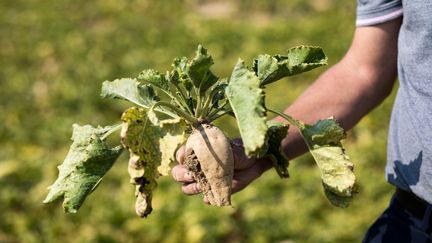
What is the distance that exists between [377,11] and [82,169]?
1.16 m

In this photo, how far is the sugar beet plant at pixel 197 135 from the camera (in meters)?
1.43

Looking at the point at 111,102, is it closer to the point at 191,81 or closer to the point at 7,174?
the point at 7,174

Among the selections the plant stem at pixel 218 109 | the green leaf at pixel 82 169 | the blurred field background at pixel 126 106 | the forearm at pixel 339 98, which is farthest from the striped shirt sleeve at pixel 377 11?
the blurred field background at pixel 126 106

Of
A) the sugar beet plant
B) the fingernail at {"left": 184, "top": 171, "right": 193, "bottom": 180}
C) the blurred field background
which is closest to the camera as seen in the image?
the sugar beet plant

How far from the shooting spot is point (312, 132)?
160cm

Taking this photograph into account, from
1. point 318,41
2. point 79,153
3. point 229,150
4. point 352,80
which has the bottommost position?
point 318,41

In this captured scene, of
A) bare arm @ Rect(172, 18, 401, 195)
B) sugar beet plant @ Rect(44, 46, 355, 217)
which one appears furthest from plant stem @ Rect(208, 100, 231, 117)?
bare arm @ Rect(172, 18, 401, 195)

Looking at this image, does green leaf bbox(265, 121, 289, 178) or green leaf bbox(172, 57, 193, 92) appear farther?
green leaf bbox(265, 121, 289, 178)

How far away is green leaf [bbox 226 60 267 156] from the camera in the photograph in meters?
1.32

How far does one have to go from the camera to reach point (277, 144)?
5.91 feet

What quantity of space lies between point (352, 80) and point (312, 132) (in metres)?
0.78

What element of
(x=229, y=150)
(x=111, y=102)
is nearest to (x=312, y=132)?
(x=229, y=150)

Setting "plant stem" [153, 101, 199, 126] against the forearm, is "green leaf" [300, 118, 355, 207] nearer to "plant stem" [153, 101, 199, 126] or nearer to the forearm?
"plant stem" [153, 101, 199, 126]

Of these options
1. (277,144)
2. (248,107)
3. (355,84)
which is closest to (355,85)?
(355,84)
